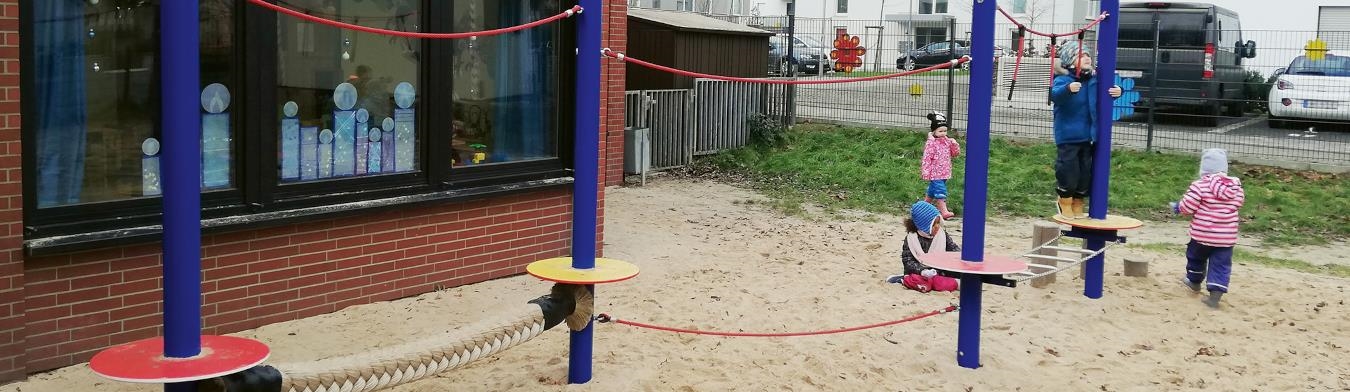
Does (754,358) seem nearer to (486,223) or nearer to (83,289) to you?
(486,223)

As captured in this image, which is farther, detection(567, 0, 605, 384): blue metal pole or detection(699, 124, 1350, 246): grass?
detection(699, 124, 1350, 246): grass

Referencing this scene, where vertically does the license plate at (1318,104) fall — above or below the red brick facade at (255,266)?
above

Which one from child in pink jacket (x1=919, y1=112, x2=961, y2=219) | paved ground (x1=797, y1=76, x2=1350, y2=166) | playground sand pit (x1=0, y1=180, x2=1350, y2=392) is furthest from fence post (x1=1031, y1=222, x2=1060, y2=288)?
paved ground (x1=797, y1=76, x2=1350, y2=166)

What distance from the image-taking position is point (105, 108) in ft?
20.4

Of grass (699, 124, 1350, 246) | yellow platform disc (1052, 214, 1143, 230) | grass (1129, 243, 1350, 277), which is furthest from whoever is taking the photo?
grass (699, 124, 1350, 246)

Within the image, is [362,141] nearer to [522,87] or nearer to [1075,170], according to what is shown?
[522,87]

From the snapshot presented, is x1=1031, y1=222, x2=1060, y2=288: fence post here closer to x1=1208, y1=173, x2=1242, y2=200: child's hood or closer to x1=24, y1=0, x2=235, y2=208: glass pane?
x1=1208, y1=173, x2=1242, y2=200: child's hood

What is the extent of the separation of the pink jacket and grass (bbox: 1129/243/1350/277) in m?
1.94

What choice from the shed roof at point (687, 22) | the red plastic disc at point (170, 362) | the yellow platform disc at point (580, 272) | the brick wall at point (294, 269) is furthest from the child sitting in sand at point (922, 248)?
the shed roof at point (687, 22)

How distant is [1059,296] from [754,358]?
314cm

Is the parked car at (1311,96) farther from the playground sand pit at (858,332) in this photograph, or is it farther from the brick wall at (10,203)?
the brick wall at (10,203)

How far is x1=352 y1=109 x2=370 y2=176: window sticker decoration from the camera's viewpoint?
774 centimetres

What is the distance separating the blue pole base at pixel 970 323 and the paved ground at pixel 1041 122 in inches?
295

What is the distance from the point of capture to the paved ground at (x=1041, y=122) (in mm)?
15555
